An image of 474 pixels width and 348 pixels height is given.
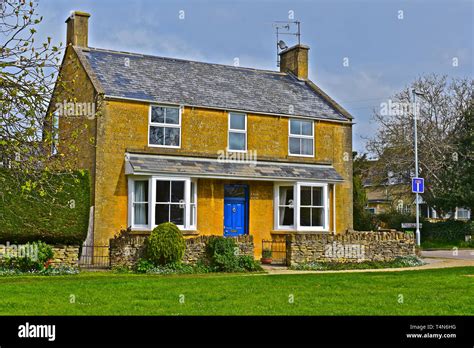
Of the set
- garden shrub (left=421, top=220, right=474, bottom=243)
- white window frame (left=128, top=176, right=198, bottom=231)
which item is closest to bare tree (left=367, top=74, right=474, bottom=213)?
garden shrub (left=421, top=220, right=474, bottom=243)

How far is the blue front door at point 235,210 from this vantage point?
25625 mm

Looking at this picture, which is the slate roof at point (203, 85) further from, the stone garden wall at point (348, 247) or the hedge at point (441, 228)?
the hedge at point (441, 228)

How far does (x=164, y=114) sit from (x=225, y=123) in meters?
2.64

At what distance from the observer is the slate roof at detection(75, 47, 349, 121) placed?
2548 cm

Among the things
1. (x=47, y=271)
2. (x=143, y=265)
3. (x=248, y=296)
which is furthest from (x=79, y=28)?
(x=248, y=296)

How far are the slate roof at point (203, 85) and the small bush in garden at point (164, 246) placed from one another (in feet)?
20.7

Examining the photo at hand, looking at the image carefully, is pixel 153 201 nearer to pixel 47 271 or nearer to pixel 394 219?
pixel 47 271

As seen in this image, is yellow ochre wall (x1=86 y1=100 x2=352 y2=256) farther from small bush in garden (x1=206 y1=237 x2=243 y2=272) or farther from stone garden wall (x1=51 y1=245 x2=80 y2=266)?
small bush in garden (x1=206 y1=237 x2=243 y2=272)

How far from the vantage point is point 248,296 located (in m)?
13.2

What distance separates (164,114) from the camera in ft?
82.9

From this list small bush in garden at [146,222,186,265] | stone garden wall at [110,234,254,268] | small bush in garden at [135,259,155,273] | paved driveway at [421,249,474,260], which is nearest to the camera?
small bush in garden at [135,259,155,273]

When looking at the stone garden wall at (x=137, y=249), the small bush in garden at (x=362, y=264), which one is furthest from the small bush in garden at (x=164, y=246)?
the small bush in garden at (x=362, y=264)

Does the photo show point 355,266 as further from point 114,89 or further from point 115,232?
point 114,89

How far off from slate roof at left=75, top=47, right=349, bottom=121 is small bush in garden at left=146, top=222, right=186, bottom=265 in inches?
248
